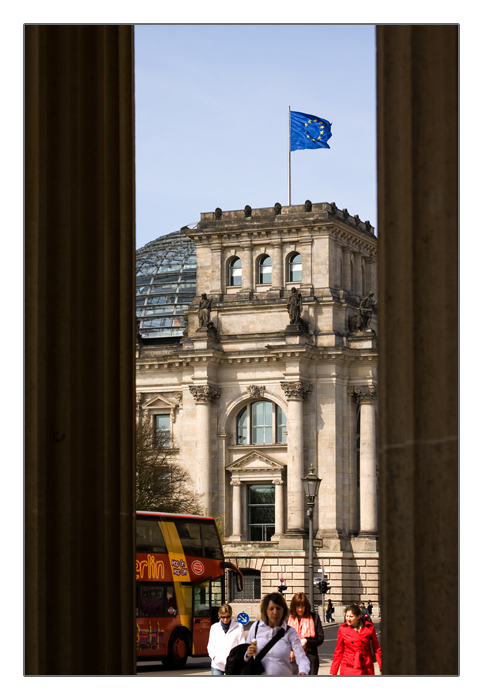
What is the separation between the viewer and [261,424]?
92875 millimetres

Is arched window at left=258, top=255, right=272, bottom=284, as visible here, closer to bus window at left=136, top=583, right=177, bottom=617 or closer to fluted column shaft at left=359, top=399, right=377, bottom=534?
fluted column shaft at left=359, top=399, right=377, bottom=534

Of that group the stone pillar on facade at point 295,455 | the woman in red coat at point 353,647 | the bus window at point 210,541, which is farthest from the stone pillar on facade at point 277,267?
the woman in red coat at point 353,647

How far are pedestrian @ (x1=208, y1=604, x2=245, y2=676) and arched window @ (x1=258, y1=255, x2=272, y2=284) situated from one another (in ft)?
247

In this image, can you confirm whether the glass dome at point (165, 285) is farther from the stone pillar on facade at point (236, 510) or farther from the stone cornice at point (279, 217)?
the stone pillar on facade at point (236, 510)

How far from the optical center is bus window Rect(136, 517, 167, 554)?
3672cm

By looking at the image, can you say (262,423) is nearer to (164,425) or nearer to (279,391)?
(279,391)

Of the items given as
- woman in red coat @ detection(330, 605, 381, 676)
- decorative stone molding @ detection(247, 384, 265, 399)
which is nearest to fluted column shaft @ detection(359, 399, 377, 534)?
decorative stone molding @ detection(247, 384, 265, 399)

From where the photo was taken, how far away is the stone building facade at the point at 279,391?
290ft
